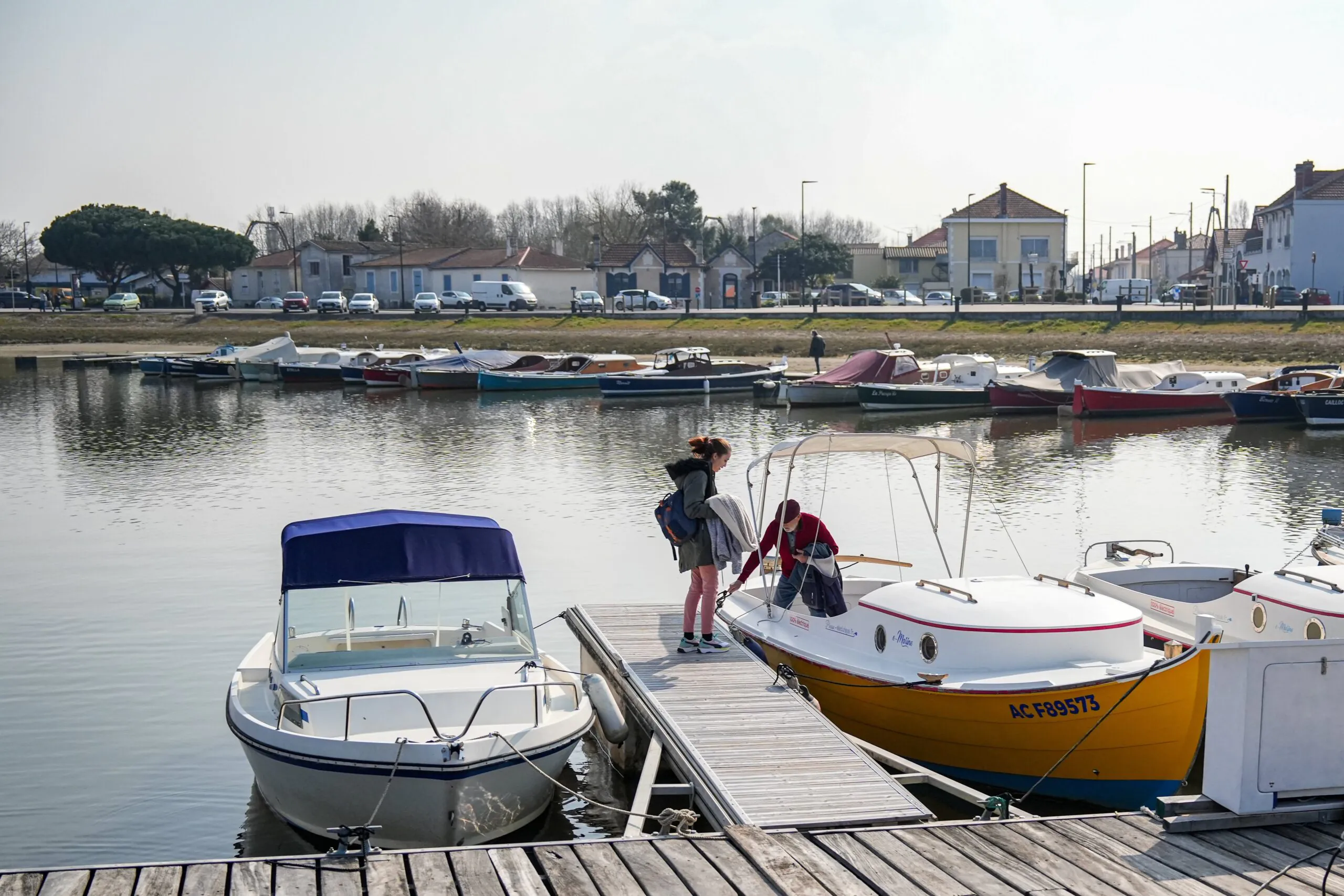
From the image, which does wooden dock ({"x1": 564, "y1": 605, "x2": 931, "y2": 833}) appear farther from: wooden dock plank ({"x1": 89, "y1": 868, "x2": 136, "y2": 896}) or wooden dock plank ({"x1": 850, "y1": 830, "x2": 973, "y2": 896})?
wooden dock plank ({"x1": 89, "y1": 868, "x2": 136, "y2": 896})

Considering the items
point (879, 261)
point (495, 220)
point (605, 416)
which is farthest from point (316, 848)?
point (495, 220)

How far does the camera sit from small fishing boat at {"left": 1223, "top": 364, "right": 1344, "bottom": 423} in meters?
40.8

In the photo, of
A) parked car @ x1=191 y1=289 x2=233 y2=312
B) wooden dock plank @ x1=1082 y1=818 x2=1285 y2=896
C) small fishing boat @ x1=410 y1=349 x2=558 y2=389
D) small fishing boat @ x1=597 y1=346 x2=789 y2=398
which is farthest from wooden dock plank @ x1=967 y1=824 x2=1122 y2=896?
parked car @ x1=191 y1=289 x2=233 y2=312

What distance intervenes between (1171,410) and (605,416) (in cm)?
1902

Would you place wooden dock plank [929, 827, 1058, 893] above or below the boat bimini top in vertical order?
below

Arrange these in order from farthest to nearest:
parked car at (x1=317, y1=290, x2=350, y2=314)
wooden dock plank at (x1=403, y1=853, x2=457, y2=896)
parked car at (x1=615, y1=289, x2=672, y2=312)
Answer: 1. parked car at (x1=317, y1=290, x2=350, y2=314)
2. parked car at (x1=615, y1=289, x2=672, y2=312)
3. wooden dock plank at (x1=403, y1=853, x2=457, y2=896)

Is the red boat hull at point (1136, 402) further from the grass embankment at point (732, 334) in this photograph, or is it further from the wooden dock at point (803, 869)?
the wooden dock at point (803, 869)

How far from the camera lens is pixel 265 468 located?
108ft

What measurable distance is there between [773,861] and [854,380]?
39.4 m

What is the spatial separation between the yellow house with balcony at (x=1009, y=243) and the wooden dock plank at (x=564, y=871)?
296 feet

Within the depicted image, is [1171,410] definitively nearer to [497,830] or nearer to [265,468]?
[265,468]

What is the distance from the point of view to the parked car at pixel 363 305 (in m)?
85.8

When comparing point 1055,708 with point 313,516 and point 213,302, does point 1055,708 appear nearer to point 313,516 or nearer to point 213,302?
point 313,516

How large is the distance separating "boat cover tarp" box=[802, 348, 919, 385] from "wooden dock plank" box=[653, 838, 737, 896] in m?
38.9
